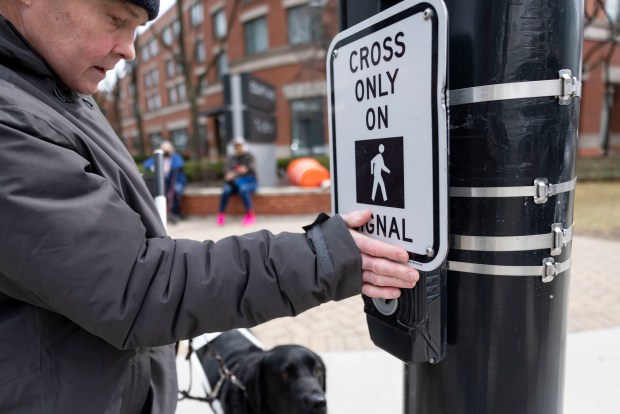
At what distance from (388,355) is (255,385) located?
1.33 meters

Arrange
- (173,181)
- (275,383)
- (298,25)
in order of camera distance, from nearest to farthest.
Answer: (275,383), (173,181), (298,25)

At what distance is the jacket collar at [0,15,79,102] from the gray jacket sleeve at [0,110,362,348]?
0.21m

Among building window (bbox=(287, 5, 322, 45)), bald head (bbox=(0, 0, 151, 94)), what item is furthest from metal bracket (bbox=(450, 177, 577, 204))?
building window (bbox=(287, 5, 322, 45))

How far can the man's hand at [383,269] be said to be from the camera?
1041 mm

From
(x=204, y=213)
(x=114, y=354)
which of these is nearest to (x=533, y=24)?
(x=114, y=354)

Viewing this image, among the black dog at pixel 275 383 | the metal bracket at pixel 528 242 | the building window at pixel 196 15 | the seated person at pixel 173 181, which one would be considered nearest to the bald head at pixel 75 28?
the metal bracket at pixel 528 242

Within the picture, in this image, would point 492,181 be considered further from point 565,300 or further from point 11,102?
point 11,102

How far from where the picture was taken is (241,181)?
8766mm

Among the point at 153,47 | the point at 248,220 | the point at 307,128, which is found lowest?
the point at 248,220

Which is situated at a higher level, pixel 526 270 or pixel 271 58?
pixel 271 58

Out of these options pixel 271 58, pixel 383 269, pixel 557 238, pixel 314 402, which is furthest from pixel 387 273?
pixel 271 58

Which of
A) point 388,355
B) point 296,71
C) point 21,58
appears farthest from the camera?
point 296,71

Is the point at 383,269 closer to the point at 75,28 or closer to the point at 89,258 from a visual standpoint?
the point at 89,258

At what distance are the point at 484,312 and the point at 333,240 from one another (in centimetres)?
47
